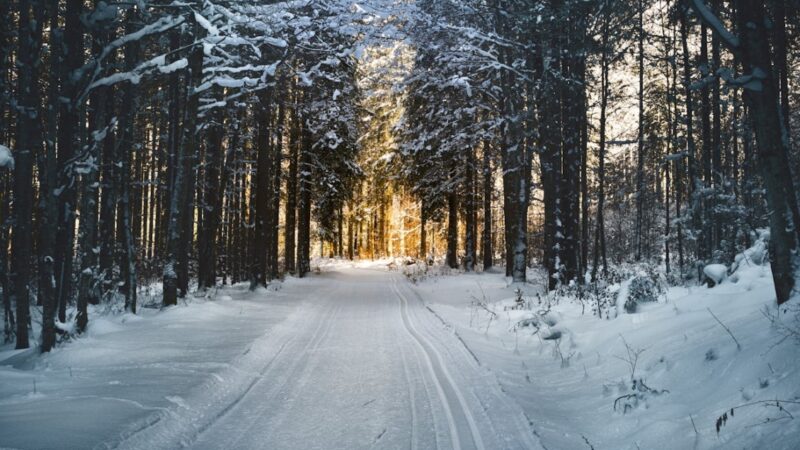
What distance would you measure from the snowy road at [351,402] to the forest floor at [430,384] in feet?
0.08

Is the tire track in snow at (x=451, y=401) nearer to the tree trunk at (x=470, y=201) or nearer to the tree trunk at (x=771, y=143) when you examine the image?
the tree trunk at (x=771, y=143)

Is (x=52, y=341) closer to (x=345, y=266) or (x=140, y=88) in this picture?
(x=140, y=88)

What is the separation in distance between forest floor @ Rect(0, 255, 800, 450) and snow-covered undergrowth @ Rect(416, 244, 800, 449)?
0.02 meters

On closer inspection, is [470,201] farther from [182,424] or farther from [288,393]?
[182,424]

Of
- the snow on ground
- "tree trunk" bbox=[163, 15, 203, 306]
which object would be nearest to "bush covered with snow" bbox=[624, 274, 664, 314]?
the snow on ground

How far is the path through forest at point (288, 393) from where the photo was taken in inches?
177

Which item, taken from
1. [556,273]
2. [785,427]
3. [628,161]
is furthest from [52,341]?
[628,161]

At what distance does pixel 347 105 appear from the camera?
23094mm

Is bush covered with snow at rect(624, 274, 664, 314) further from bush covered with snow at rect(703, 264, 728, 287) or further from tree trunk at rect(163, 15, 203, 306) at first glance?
tree trunk at rect(163, 15, 203, 306)

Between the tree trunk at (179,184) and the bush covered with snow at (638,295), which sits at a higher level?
the tree trunk at (179,184)

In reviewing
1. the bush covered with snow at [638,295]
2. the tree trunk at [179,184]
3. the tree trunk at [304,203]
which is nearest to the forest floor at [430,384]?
the bush covered with snow at [638,295]

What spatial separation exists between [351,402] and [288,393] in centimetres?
84

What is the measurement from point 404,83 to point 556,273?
30.6ft

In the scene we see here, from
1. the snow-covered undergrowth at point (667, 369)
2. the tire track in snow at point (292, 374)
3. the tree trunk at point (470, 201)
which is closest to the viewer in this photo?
the snow-covered undergrowth at point (667, 369)
